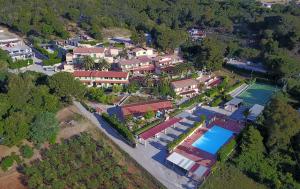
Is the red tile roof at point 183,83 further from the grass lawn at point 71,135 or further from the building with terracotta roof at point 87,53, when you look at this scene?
the building with terracotta roof at point 87,53

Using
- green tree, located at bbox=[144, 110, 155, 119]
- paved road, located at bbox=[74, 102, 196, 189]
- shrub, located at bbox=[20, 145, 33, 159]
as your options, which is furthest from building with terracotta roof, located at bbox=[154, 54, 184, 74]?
shrub, located at bbox=[20, 145, 33, 159]

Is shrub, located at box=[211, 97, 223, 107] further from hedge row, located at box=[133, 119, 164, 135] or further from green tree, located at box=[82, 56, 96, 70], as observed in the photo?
green tree, located at box=[82, 56, 96, 70]

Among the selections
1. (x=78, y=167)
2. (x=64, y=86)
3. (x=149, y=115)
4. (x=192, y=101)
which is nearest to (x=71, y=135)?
(x=78, y=167)

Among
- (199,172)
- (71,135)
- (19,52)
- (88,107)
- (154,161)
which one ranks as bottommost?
(154,161)

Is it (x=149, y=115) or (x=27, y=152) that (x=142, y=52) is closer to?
(x=149, y=115)

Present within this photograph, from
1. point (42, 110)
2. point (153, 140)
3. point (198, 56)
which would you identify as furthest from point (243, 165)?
point (198, 56)

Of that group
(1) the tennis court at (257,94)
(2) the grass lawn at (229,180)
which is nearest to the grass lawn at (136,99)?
(1) the tennis court at (257,94)

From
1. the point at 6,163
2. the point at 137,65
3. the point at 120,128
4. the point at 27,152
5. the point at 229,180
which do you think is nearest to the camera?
the point at 229,180
